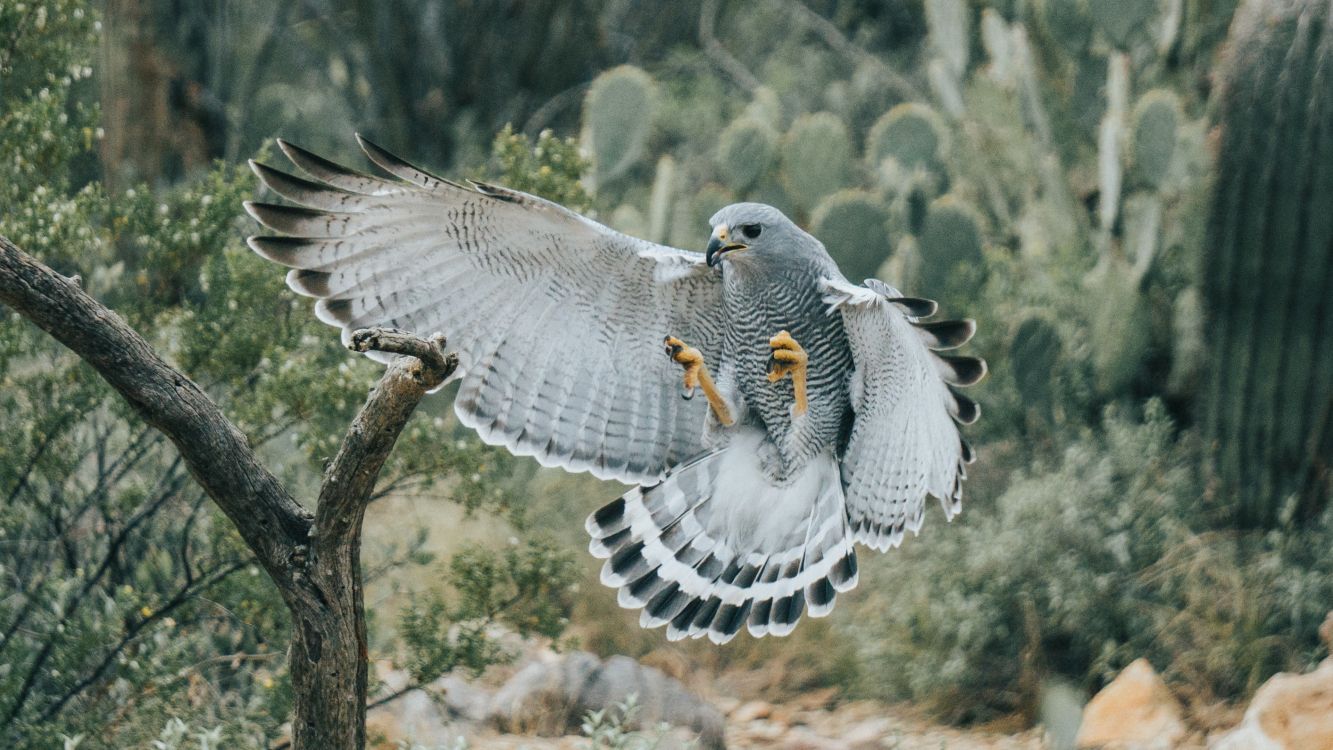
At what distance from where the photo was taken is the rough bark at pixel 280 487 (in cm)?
294

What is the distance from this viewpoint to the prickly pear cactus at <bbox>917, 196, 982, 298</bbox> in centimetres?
694

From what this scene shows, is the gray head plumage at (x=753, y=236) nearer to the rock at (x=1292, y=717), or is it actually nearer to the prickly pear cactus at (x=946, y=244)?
the rock at (x=1292, y=717)

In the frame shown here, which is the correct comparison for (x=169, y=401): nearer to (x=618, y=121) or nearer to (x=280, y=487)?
(x=280, y=487)

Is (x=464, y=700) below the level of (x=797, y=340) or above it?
above

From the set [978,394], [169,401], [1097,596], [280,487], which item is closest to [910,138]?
[978,394]

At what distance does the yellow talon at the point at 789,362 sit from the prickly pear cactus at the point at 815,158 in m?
3.61

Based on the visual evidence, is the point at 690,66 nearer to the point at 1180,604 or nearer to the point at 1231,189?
the point at 1231,189

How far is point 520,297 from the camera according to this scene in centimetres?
399

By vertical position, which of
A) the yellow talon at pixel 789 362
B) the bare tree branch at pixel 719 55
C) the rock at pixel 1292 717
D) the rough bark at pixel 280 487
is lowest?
the rock at pixel 1292 717

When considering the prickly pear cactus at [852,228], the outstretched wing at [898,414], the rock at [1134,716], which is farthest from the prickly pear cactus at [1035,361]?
the outstretched wing at [898,414]

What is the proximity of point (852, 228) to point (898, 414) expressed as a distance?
2990mm

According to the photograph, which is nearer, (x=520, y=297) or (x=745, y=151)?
(x=520, y=297)

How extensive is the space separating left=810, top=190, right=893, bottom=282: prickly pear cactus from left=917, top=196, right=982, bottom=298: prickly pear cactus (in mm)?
217

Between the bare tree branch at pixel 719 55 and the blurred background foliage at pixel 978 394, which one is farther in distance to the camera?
the bare tree branch at pixel 719 55
